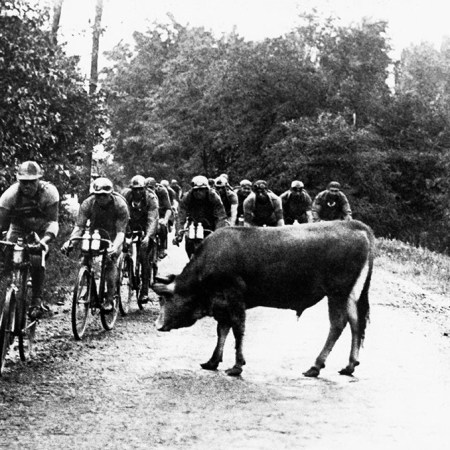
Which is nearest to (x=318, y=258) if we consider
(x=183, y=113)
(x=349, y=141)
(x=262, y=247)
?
(x=262, y=247)

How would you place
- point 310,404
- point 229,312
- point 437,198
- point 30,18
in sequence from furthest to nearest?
point 437,198 → point 30,18 → point 229,312 → point 310,404

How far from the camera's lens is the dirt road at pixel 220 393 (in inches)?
238

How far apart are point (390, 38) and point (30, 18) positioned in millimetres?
30943

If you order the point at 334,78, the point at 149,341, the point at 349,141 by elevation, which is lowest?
the point at 149,341

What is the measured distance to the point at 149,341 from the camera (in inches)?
408

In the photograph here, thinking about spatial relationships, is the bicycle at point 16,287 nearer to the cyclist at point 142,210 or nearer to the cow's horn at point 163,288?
the cow's horn at point 163,288

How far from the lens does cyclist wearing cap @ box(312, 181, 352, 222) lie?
17328mm

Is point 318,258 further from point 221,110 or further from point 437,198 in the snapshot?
point 221,110

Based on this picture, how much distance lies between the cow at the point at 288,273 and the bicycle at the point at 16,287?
166 centimetres

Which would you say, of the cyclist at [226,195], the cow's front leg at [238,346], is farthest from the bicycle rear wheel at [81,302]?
the cyclist at [226,195]

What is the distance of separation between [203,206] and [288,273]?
4.51m

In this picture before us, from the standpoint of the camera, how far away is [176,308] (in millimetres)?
9016

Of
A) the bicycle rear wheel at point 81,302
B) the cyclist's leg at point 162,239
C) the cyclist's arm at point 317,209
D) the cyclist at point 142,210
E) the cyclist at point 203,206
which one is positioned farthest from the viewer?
the cyclist's arm at point 317,209

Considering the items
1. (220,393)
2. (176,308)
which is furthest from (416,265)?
(220,393)
